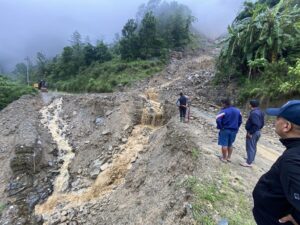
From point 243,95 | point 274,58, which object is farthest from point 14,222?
point 274,58

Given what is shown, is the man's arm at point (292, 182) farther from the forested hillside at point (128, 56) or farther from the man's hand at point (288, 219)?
the forested hillside at point (128, 56)

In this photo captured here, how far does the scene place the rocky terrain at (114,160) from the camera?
27.0ft

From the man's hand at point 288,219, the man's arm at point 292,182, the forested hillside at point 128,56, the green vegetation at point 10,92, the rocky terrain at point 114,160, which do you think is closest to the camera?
the man's arm at point 292,182

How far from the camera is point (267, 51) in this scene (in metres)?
19.3

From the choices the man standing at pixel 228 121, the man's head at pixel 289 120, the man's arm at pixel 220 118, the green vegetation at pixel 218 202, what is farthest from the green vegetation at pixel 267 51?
the man's head at pixel 289 120

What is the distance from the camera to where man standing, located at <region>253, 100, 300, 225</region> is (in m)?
2.28

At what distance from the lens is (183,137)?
35.3ft

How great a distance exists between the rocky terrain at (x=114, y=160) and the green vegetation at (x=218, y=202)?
99mm

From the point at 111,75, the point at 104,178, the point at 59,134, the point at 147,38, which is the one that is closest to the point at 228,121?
the point at 104,178

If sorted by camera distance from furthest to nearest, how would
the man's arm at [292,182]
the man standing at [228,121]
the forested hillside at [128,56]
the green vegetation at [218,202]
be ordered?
the forested hillside at [128,56], the man standing at [228,121], the green vegetation at [218,202], the man's arm at [292,182]

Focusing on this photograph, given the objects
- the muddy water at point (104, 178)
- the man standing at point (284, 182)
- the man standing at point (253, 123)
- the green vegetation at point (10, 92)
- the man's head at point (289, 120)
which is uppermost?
the man's head at point (289, 120)

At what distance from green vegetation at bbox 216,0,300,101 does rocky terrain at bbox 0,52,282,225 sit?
248 cm

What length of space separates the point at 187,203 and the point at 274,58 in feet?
49.8

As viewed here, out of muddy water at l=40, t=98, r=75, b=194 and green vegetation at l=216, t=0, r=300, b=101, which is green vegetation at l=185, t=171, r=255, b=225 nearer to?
muddy water at l=40, t=98, r=75, b=194
